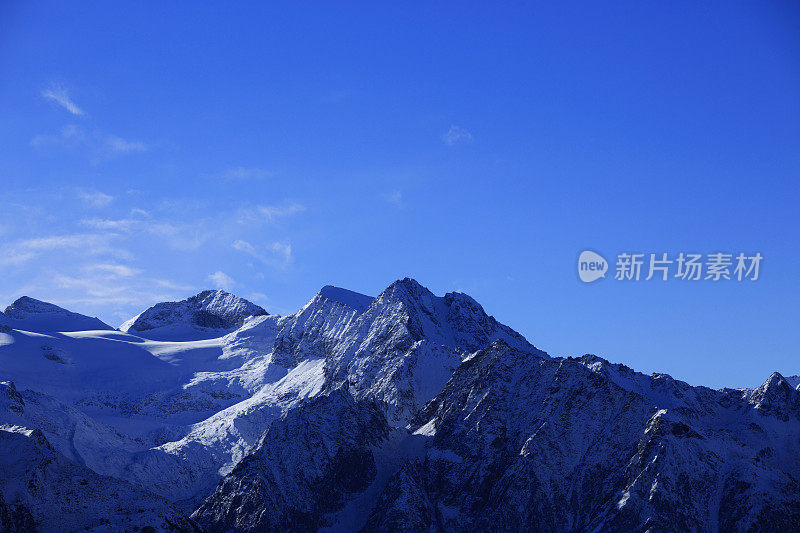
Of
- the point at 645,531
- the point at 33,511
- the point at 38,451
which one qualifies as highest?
the point at 645,531

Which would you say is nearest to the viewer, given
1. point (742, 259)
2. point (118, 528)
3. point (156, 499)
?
point (742, 259)

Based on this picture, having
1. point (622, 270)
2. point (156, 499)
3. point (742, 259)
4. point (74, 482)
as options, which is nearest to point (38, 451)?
point (74, 482)

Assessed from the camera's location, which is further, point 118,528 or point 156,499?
point 156,499

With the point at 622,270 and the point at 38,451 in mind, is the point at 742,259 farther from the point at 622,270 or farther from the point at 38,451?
the point at 38,451

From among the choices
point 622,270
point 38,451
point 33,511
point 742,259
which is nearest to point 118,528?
point 33,511

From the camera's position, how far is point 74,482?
188750mm

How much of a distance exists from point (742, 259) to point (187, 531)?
125 m

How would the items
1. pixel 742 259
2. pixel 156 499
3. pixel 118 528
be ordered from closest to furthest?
pixel 742 259
pixel 118 528
pixel 156 499

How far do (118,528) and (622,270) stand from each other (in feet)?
360

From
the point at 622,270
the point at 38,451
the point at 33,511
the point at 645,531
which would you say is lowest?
the point at 33,511

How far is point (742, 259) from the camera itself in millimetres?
159000

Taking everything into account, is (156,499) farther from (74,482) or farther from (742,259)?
(742,259)

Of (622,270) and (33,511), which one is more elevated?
(622,270)

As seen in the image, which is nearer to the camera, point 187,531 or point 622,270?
point 622,270
